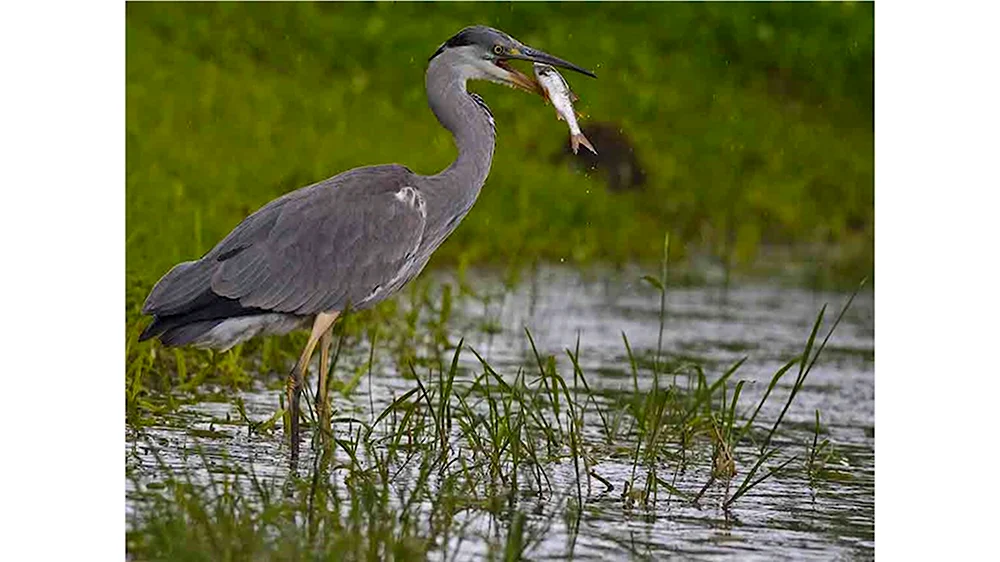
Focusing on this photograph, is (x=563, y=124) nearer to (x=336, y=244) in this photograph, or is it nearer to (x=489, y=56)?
(x=489, y=56)

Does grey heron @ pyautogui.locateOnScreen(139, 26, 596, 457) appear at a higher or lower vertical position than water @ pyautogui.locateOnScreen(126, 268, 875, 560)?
higher

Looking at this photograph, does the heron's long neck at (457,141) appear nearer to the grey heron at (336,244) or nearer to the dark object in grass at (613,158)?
the grey heron at (336,244)

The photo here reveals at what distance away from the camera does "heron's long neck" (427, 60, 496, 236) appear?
5.41m

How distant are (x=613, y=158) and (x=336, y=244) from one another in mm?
6821

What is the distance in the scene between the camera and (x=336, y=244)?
208 inches

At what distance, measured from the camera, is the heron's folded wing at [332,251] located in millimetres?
5242

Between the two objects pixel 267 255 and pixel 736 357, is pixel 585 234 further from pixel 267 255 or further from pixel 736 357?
pixel 267 255

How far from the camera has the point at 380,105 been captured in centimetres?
1116

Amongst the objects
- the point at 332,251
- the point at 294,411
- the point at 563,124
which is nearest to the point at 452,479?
the point at 294,411

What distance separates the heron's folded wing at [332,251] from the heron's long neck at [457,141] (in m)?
0.12

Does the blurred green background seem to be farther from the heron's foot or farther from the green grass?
the green grass

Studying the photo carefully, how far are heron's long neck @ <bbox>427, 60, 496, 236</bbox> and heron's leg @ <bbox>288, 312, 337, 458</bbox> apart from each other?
1.44 feet

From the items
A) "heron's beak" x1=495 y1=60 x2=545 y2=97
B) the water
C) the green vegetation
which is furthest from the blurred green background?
"heron's beak" x1=495 y1=60 x2=545 y2=97

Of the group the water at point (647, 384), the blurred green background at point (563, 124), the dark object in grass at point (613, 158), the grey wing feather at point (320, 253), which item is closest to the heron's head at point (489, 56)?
the grey wing feather at point (320, 253)
